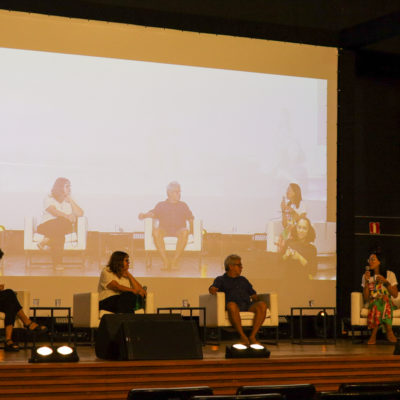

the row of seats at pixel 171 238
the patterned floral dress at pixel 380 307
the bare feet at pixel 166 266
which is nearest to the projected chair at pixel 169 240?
the row of seats at pixel 171 238

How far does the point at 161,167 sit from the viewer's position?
8.21 m

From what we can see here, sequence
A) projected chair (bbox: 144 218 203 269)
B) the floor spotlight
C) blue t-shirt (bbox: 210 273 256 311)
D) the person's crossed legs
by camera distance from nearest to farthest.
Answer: the floor spotlight, the person's crossed legs, blue t-shirt (bbox: 210 273 256 311), projected chair (bbox: 144 218 203 269)

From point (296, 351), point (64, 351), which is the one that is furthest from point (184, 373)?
point (296, 351)

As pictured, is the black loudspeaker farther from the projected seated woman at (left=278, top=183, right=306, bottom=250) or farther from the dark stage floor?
the projected seated woman at (left=278, top=183, right=306, bottom=250)

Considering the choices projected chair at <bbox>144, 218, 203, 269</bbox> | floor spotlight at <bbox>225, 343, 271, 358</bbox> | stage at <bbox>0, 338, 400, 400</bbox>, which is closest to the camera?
stage at <bbox>0, 338, 400, 400</bbox>

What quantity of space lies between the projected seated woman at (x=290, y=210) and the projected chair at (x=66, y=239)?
2.07 metres

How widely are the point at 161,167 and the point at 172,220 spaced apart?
533 millimetres

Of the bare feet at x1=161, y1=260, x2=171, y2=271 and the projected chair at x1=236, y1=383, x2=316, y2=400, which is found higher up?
the bare feet at x1=161, y1=260, x2=171, y2=271

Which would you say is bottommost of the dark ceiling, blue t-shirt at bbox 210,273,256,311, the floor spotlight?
the floor spotlight

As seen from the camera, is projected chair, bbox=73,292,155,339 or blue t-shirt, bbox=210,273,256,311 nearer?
projected chair, bbox=73,292,155,339

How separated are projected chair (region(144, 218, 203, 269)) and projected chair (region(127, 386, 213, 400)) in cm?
453

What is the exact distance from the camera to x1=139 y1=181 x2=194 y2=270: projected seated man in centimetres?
815

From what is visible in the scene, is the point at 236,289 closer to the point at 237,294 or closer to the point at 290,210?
the point at 237,294

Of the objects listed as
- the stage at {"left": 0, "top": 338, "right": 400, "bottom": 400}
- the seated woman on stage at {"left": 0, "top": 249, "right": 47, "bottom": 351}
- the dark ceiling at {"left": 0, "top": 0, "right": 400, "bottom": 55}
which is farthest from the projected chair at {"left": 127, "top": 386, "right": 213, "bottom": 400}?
the dark ceiling at {"left": 0, "top": 0, "right": 400, "bottom": 55}
